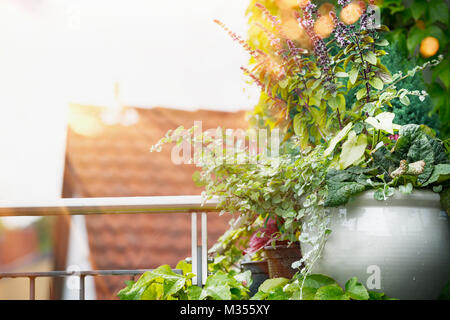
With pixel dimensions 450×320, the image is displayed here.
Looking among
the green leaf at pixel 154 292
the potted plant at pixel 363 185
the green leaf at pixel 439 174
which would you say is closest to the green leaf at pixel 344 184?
the potted plant at pixel 363 185

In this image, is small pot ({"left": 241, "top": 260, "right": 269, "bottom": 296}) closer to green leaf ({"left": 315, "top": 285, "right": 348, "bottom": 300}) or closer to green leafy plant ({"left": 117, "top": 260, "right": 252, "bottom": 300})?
green leafy plant ({"left": 117, "top": 260, "right": 252, "bottom": 300})

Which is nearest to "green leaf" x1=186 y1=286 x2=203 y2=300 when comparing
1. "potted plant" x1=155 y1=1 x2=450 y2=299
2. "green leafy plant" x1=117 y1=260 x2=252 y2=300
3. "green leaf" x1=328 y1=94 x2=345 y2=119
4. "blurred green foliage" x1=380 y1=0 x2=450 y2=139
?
"green leafy plant" x1=117 y1=260 x2=252 y2=300

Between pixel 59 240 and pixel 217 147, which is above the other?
pixel 217 147

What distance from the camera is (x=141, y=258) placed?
166 inches

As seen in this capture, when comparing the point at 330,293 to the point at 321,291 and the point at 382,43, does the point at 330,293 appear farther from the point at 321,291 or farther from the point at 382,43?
the point at 382,43

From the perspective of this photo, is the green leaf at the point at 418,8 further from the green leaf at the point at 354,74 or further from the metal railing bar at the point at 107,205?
the metal railing bar at the point at 107,205

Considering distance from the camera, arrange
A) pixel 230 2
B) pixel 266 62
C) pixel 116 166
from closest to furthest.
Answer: pixel 266 62 → pixel 230 2 → pixel 116 166

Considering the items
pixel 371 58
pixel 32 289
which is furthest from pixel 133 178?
pixel 371 58

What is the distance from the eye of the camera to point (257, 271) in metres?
1.62

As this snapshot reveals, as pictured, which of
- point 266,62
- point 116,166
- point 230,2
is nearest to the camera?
point 266,62
